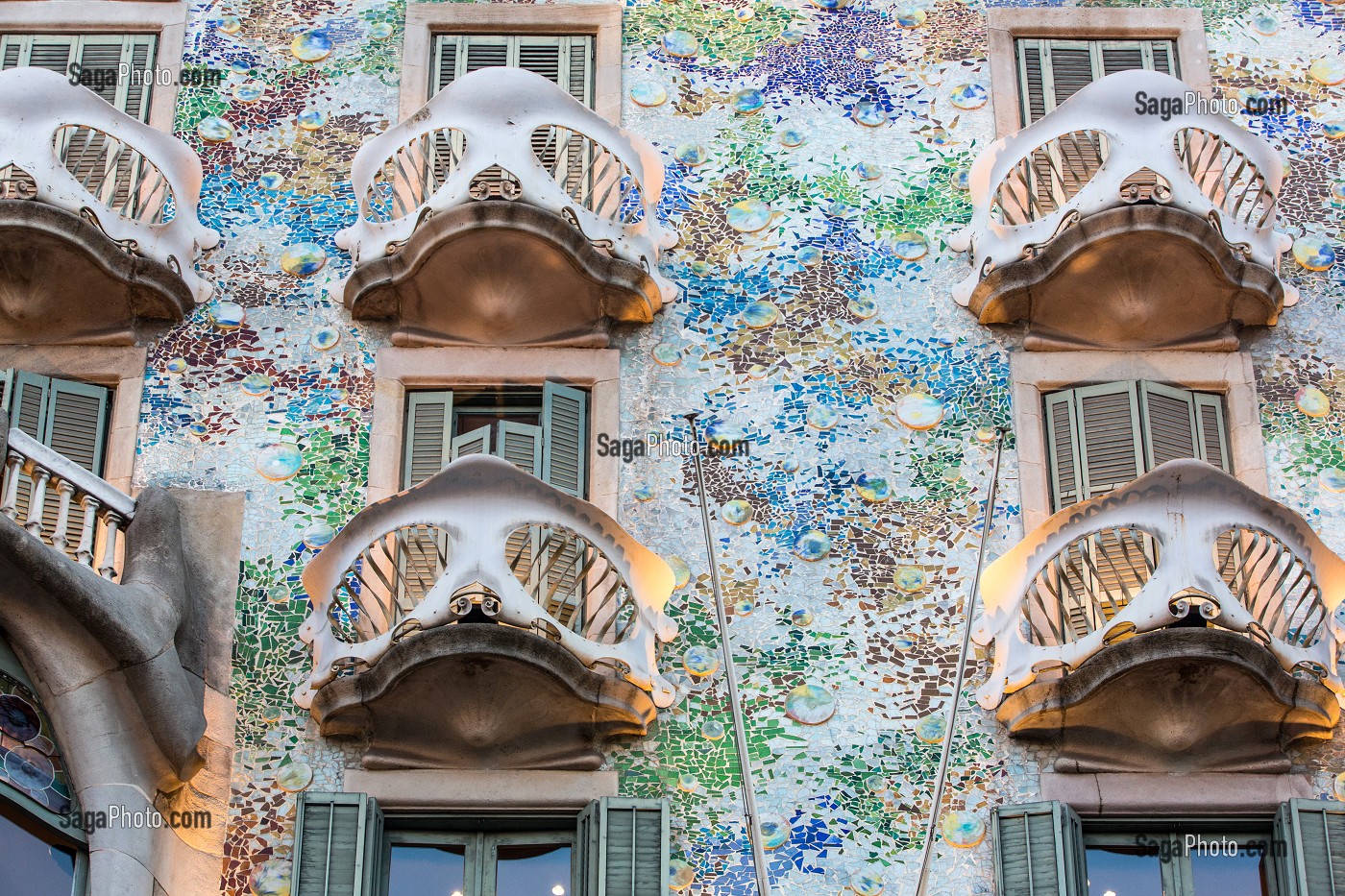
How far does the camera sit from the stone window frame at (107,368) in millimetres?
18328

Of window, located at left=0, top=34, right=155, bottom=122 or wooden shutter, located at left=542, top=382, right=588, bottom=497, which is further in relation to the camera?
window, located at left=0, top=34, right=155, bottom=122

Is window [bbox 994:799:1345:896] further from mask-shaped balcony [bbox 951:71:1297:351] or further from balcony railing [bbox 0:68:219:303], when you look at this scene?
balcony railing [bbox 0:68:219:303]

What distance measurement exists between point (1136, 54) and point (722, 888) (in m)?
7.75

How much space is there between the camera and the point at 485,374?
18.6 meters

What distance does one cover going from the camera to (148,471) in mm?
18062

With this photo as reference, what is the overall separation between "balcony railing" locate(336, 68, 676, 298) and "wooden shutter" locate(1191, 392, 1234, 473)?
3.71 metres

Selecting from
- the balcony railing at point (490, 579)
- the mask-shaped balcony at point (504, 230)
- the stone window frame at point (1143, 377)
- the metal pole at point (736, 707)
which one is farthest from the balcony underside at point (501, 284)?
the stone window frame at point (1143, 377)

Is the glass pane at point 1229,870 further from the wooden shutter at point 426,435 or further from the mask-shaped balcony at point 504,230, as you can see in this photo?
the wooden shutter at point 426,435

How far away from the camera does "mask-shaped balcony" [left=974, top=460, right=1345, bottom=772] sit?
16.4 m

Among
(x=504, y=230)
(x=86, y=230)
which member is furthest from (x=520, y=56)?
(x=86, y=230)

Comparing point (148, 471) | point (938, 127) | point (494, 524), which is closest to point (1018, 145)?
point (938, 127)

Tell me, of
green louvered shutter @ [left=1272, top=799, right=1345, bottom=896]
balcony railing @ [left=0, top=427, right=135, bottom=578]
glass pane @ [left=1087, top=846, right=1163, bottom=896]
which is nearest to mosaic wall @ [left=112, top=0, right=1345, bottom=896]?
green louvered shutter @ [left=1272, top=799, right=1345, bottom=896]

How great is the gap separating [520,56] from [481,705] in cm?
598

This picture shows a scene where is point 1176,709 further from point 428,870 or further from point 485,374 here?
point 485,374
